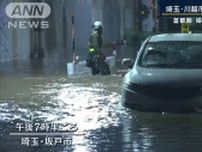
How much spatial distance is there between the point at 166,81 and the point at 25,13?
983 cm

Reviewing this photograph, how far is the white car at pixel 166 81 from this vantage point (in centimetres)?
1065

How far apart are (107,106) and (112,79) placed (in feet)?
15.8

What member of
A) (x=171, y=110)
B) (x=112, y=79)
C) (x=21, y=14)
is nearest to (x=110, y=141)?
(x=171, y=110)

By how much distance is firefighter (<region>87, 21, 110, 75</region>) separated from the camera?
17.8m

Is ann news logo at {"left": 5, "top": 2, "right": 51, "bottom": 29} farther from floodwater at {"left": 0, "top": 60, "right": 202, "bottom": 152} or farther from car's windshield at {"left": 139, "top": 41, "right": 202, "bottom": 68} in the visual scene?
car's windshield at {"left": 139, "top": 41, "right": 202, "bottom": 68}

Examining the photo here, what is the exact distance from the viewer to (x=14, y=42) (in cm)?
2433

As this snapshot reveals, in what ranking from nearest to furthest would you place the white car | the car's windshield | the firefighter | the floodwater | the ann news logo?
the floodwater < the white car < the car's windshield < the firefighter < the ann news logo

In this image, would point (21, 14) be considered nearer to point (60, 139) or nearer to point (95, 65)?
point (95, 65)

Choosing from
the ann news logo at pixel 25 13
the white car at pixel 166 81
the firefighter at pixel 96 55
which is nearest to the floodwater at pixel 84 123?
the white car at pixel 166 81

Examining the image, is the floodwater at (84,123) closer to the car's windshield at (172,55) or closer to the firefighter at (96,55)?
the car's windshield at (172,55)

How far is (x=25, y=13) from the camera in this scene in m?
19.9

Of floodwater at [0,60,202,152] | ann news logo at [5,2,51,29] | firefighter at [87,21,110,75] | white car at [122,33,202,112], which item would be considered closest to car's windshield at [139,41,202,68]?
white car at [122,33,202,112]

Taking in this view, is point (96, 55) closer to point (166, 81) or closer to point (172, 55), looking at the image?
point (172, 55)

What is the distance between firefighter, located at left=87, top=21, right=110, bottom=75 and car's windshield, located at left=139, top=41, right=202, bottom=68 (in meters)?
5.40
